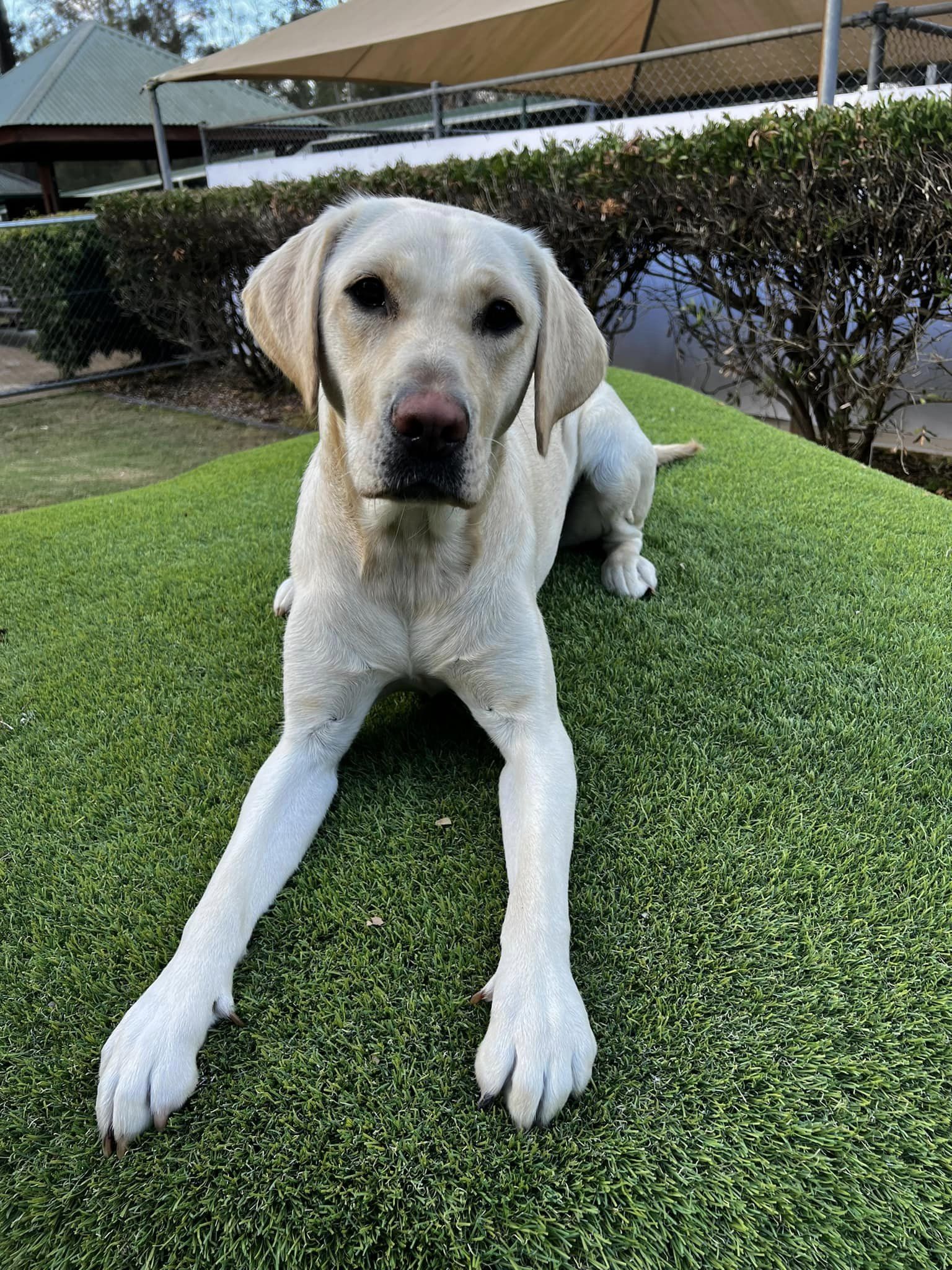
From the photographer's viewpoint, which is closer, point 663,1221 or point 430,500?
point 663,1221

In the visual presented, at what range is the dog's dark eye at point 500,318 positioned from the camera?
2064mm

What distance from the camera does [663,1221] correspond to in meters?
1.33

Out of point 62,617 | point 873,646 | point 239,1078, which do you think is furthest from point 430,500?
point 62,617

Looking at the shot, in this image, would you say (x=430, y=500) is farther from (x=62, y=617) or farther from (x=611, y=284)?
(x=611, y=284)

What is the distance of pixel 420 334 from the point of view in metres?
1.93

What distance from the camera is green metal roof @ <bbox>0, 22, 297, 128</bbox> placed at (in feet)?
41.9

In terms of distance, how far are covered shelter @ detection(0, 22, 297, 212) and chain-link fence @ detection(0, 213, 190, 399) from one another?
4.34m

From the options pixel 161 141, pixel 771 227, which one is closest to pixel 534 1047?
pixel 771 227

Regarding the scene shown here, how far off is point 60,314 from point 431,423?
976cm

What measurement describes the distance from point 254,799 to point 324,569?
666mm

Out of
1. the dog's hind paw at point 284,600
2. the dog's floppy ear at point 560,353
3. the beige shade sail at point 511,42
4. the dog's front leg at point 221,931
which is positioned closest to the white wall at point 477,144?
the beige shade sail at point 511,42

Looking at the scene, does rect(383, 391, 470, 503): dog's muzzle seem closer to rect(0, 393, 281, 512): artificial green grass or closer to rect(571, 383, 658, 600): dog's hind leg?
rect(571, 383, 658, 600): dog's hind leg

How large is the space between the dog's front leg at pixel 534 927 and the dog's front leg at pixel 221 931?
46cm

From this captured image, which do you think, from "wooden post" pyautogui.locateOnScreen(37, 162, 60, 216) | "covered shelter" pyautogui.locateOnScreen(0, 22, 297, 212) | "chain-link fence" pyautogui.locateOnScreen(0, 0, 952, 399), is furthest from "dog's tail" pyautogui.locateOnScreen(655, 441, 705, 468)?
"wooden post" pyautogui.locateOnScreen(37, 162, 60, 216)
